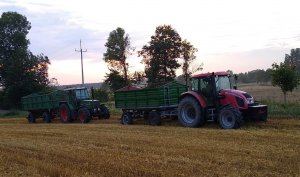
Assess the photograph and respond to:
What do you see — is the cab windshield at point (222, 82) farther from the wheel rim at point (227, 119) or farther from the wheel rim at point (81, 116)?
the wheel rim at point (81, 116)

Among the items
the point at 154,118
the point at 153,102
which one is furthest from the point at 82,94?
the point at 154,118

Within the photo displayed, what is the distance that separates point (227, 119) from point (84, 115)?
9.71 meters

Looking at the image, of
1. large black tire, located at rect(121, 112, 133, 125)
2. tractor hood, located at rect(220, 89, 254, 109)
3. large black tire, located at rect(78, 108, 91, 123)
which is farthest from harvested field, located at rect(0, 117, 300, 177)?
large black tire, located at rect(78, 108, 91, 123)

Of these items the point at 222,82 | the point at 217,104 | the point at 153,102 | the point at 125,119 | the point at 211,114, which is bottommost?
the point at 125,119

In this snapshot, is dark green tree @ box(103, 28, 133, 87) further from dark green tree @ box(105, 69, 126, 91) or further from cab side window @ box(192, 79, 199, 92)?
cab side window @ box(192, 79, 199, 92)

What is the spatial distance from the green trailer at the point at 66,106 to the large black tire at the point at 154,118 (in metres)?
5.00

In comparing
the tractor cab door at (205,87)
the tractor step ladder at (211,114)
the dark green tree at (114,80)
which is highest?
the dark green tree at (114,80)

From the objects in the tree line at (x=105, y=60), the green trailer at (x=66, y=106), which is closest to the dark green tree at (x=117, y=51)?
the tree line at (x=105, y=60)

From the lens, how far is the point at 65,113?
24750 millimetres

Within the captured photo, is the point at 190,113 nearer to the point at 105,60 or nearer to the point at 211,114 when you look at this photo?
the point at 211,114

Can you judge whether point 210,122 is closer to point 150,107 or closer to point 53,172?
point 150,107

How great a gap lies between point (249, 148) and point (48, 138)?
298 inches

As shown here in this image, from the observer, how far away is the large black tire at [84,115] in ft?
75.5

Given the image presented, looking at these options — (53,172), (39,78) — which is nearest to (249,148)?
(53,172)
